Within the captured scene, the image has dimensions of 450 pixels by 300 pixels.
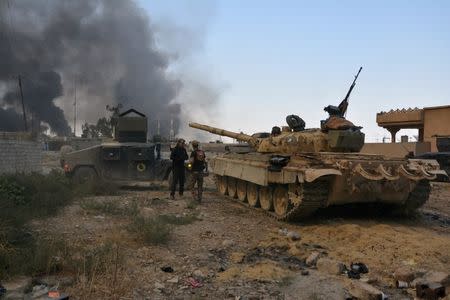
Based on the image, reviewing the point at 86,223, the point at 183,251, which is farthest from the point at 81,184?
the point at 183,251

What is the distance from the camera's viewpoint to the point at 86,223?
8.92 m

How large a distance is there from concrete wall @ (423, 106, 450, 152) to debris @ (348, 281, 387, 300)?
907 inches

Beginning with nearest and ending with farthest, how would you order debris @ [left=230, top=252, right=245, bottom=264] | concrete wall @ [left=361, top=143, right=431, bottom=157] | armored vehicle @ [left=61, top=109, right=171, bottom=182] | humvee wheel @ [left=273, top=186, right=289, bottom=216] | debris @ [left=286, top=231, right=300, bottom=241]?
debris @ [left=230, top=252, right=245, bottom=264] → debris @ [left=286, top=231, right=300, bottom=241] → humvee wheel @ [left=273, top=186, right=289, bottom=216] → armored vehicle @ [left=61, top=109, right=171, bottom=182] → concrete wall @ [left=361, top=143, right=431, bottom=157]

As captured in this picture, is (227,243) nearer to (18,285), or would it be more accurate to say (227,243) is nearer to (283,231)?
(283,231)

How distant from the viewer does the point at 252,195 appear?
12.5 meters

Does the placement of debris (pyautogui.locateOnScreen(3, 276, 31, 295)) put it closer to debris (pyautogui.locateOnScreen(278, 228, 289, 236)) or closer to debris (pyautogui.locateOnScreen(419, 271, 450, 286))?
debris (pyautogui.locateOnScreen(419, 271, 450, 286))

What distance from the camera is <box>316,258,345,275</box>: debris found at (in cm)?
635

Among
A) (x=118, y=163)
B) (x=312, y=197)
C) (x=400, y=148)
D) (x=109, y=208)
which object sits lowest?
(x=109, y=208)

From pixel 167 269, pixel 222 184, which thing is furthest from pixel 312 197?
pixel 222 184

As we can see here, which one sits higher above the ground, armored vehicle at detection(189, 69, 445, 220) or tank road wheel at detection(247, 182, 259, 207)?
armored vehicle at detection(189, 69, 445, 220)

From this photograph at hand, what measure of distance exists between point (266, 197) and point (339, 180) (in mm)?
2700

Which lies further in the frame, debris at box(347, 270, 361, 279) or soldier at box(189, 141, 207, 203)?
soldier at box(189, 141, 207, 203)

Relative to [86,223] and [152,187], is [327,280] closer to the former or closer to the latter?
[86,223]

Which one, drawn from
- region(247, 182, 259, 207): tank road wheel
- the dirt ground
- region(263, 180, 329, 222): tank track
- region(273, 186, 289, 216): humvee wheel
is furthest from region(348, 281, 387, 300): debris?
region(247, 182, 259, 207): tank road wheel
